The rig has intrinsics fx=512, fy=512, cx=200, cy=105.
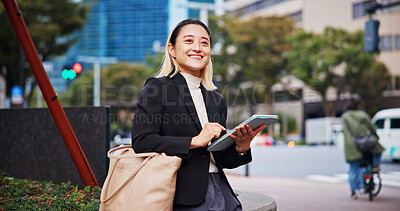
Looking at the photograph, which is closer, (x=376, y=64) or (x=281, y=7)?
(x=376, y=64)

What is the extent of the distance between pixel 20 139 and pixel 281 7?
5212cm

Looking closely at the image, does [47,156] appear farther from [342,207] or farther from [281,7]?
[281,7]

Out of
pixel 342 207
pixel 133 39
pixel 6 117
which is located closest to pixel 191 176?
pixel 6 117

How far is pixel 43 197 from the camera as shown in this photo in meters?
4.65

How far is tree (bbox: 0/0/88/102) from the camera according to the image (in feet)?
70.6

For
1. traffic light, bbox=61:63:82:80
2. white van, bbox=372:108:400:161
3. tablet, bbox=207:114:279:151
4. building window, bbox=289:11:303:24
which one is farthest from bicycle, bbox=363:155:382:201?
building window, bbox=289:11:303:24

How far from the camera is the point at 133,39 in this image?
14900cm

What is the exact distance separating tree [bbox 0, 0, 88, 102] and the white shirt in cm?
1998

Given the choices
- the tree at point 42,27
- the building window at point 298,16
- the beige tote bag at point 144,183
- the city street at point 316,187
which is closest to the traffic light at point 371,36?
the city street at point 316,187

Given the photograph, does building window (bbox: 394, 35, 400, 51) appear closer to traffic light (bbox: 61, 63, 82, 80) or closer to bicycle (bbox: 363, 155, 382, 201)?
traffic light (bbox: 61, 63, 82, 80)

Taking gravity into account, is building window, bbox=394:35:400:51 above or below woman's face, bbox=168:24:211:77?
above

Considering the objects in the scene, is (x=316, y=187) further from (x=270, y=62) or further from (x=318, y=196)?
(x=270, y=62)

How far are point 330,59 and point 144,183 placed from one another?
112 ft

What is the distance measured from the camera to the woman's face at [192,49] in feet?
8.77
